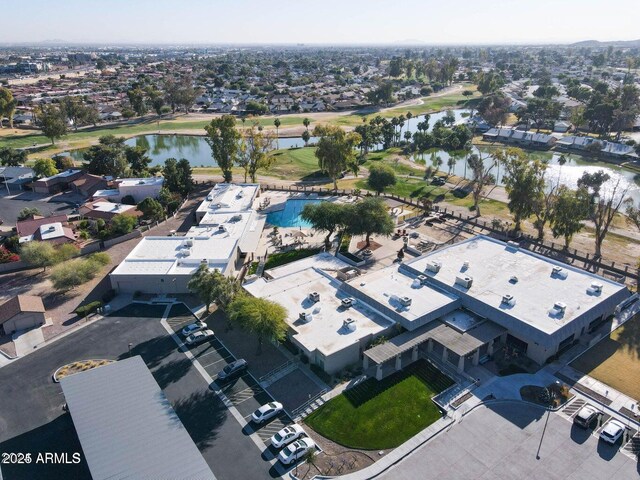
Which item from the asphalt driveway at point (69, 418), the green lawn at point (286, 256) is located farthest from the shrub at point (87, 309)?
the green lawn at point (286, 256)

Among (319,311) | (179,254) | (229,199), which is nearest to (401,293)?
(319,311)

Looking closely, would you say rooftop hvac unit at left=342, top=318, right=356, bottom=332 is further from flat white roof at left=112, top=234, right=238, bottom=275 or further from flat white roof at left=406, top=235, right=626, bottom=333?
flat white roof at left=112, top=234, right=238, bottom=275

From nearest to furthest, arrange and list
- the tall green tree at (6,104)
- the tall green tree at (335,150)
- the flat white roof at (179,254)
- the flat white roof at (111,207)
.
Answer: the flat white roof at (179,254), the flat white roof at (111,207), the tall green tree at (335,150), the tall green tree at (6,104)

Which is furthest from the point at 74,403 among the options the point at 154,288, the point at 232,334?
the point at 154,288

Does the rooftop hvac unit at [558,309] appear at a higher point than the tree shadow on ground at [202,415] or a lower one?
higher

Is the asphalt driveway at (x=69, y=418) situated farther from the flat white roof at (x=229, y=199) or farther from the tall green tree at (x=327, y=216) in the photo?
the flat white roof at (x=229, y=199)
